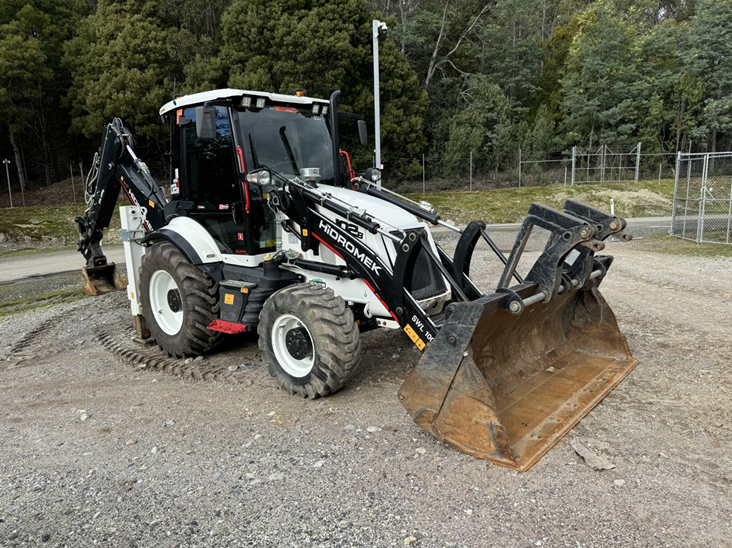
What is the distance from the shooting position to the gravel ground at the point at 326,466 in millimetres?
3055

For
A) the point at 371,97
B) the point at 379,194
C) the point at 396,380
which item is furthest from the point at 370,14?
the point at 396,380

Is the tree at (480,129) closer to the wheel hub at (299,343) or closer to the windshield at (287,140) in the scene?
the windshield at (287,140)

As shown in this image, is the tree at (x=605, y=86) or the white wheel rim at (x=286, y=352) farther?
the tree at (x=605, y=86)

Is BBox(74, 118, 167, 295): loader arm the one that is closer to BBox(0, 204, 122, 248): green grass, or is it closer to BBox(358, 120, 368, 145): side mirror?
BBox(358, 120, 368, 145): side mirror

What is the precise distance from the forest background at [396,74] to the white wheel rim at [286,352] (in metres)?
20.2

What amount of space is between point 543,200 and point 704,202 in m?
9.68

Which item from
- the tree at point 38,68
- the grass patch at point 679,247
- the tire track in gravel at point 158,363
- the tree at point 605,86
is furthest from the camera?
the tree at point 605,86

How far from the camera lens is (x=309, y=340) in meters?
4.75

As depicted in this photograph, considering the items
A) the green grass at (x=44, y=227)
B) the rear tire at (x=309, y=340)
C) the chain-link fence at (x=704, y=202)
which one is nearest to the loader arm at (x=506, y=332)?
the rear tire at (x=309, y=340)

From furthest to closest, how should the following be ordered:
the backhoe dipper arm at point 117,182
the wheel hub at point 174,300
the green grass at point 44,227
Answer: the green grass at point 44,227
the backhoe dipper arm at point 117,182
the wheel hub at point 174,300

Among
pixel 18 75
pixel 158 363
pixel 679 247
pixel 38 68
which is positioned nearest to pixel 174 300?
pixel 158 363

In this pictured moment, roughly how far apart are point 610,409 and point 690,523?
1.42 metres

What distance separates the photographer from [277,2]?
24.7 meters

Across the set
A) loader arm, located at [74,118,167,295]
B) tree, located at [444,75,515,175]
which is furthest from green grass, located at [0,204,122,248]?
tree, located at [444,75,515,175]
